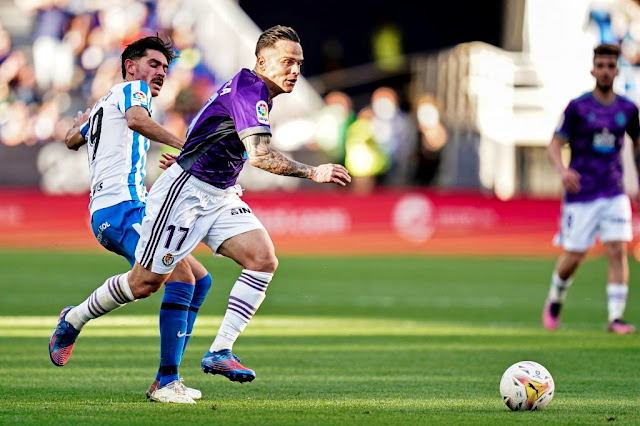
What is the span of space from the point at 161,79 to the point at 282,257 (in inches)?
547

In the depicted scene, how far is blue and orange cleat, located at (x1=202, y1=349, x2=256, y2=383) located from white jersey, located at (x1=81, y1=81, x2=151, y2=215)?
1347 millimetres

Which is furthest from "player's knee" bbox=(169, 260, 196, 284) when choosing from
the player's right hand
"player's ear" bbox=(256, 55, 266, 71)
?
the player's right hand

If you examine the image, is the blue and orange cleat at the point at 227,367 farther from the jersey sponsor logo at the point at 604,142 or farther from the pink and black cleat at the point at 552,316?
the jersey sponsor logo at the point at 604,142

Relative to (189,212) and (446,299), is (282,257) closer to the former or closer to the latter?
(446,299)

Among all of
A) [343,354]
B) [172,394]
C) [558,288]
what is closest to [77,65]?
[558,288]

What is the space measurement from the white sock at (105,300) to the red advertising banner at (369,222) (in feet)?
49.7

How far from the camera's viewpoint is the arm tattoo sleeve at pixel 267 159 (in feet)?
21.9

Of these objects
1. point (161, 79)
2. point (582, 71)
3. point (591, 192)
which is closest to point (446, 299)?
point (591, 192)

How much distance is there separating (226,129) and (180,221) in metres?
0.60

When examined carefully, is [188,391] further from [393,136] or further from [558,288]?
[393,136]

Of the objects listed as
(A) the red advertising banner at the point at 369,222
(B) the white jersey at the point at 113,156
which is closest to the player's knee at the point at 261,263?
(B) the white jersey at the point at 113,156

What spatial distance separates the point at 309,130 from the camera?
24891 mm

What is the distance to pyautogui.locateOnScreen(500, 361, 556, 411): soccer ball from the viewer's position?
6734 mm

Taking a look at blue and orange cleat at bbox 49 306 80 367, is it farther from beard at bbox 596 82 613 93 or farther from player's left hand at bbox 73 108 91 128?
beard at bbox 596 82 613 93
